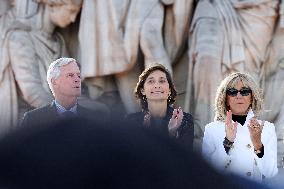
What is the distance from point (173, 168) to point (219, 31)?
4.95 m

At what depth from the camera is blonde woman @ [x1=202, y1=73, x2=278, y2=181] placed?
2715mm

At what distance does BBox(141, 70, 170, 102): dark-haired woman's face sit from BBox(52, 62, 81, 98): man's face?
29 centimetres

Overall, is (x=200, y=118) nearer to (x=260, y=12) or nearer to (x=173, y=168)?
(x=260, y=12)

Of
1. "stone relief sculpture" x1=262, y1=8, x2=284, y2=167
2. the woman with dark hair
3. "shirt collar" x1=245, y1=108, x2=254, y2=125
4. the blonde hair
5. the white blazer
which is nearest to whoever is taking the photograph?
the white blazer

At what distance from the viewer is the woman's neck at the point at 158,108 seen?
3225 millimetres

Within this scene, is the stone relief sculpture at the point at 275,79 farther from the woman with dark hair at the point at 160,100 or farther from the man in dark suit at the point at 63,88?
the man in dark suit at the point at 63,88

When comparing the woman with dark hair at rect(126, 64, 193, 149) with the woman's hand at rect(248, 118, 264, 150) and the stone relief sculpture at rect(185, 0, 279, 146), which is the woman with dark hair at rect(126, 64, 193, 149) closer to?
the woman's hand at rect(248, 118, 264, 150)

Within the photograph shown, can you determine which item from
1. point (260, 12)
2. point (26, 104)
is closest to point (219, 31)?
point (260, 12)

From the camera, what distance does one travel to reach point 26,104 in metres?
5.69

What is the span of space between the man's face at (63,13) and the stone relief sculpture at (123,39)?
2.8 inches

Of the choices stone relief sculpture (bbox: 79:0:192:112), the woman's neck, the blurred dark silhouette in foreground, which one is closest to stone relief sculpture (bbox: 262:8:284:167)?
stone relief sculpture (bbox: 79:0:192:112)

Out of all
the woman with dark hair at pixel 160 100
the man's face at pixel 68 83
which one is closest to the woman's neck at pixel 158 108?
the woman with dark hair at pixel 160 100

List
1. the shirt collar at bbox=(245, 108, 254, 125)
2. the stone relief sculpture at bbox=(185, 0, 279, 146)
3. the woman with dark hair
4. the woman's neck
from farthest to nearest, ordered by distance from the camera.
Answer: the stone relief sculpture at bbox=(185, 0, 279, 146), the woman's neck, the woman with dark hair, the shirt collar at bbox=(245, 108, 254, 125)

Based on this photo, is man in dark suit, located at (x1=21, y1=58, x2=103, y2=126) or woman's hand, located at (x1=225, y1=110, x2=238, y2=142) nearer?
woman's hand, located at (x1=225, y1=110, x2=238, y2=142)
